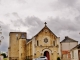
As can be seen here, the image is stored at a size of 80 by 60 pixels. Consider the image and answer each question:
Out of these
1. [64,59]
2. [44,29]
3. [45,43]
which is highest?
[44,29]

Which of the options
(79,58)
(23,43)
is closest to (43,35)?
(23,43)

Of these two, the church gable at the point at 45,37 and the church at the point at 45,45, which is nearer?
the church at the point at 45,45

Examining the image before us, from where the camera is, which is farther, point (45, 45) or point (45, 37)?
point (45, 37)

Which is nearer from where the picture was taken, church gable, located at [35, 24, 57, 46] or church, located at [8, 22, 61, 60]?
church, located at [8, 22, 61, 60]

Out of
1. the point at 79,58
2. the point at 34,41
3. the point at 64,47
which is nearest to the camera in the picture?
the point at 79,58

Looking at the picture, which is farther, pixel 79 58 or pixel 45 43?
pixel 45 43

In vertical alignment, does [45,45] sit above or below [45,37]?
below

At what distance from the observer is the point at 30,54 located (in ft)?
217

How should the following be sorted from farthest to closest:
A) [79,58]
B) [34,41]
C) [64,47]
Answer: [64,47], [34,41], [79,58]

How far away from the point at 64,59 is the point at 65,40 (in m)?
15.2

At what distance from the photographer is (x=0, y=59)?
24906mm

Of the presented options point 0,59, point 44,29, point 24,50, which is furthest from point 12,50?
point 0,59

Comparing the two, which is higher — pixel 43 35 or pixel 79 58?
pixel 43 35

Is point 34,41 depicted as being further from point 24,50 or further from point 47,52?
point 24,50
